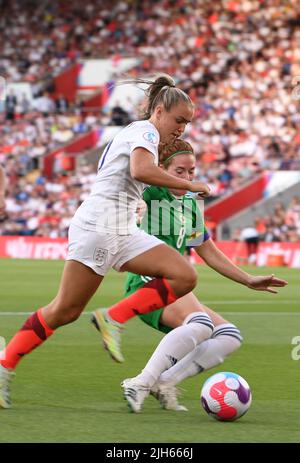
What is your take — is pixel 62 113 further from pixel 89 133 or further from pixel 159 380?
pixel 159 380

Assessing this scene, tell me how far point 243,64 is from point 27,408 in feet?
99.2

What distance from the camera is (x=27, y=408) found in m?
6.88

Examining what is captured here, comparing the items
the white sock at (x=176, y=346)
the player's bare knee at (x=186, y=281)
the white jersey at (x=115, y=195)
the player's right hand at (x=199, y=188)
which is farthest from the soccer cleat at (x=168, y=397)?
the player's right hand at (x=199, y=188)

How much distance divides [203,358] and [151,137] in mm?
1455

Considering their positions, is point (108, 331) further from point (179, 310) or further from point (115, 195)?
point (115, 195)

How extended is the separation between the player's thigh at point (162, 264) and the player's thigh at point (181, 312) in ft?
Result: 1.56

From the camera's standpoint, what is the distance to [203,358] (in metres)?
6.89

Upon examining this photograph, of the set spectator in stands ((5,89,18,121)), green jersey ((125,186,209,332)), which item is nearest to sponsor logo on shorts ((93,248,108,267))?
green jersey ((125,186,209,332))

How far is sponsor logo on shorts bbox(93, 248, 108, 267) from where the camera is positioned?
664 cm

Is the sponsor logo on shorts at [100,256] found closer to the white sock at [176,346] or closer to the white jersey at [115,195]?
the white jersey at [115,195]

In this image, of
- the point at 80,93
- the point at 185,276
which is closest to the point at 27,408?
the point at 185,276

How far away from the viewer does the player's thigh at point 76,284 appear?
661 centimetres

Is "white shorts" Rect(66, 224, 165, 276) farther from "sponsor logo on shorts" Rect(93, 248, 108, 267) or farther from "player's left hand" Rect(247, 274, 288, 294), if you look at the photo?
→ "player's left hand" Rect(247, 274, 288, 294)
